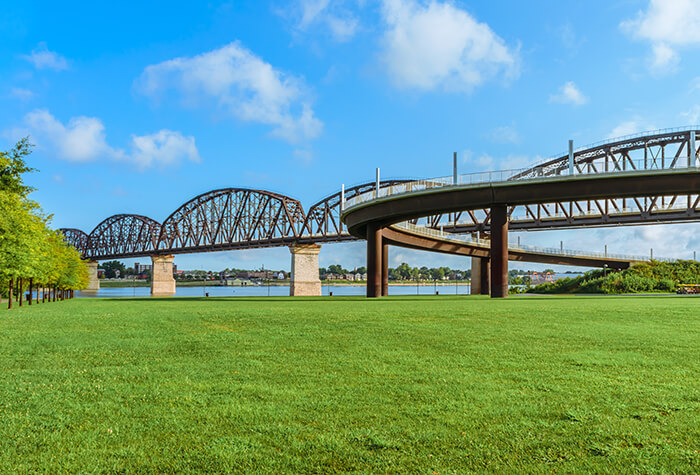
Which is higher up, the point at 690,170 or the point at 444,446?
the point at 690,170

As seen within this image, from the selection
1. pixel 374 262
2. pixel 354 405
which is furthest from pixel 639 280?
pixel 354 405

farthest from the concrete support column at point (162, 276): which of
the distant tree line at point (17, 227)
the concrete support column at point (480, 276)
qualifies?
the distant tree line at point (17, 227)

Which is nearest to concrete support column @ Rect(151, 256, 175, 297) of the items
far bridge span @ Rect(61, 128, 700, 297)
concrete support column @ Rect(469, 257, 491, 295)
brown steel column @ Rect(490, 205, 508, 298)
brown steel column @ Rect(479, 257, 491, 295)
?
far bridge span @ Rect(61, 128, 700, 297)

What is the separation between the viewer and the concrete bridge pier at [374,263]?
47.8 meters

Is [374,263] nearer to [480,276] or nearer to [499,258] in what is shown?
[499,258]

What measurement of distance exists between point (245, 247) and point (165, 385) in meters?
122

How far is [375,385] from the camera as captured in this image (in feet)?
23.8

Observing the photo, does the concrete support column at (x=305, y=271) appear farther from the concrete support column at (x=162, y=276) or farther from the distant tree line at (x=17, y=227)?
the distant tree line at (x=17, y=227)

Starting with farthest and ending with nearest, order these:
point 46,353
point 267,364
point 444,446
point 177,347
A: point 177,347 → point 46,353 → point 267,364 → point 444,446

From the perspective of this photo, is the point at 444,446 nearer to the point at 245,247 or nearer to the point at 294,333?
the point at 294,333

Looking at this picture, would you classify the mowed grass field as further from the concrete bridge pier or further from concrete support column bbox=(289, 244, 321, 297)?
concrete support column bbox=(289, 244, 321, 297)

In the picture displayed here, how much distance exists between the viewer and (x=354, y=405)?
20.5 ft

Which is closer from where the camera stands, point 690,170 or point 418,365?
point 418,365

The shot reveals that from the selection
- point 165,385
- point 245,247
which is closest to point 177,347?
point 165,385
